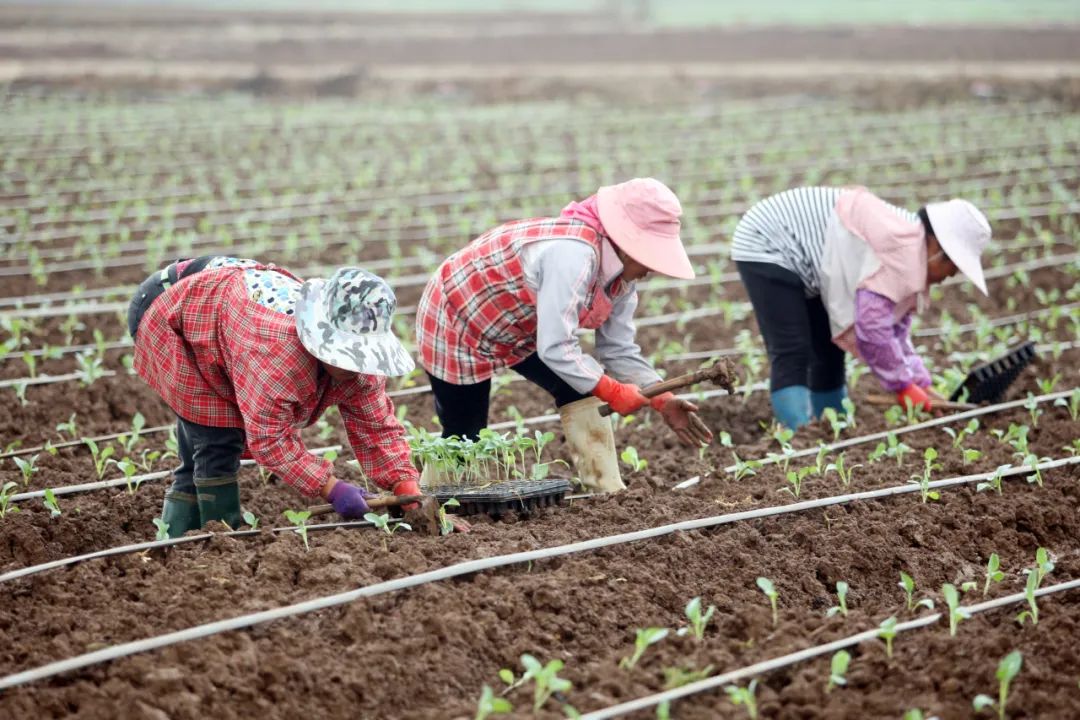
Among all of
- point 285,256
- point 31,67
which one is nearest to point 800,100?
point 285,256

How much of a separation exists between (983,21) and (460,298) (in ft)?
77.4

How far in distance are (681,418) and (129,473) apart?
180cm

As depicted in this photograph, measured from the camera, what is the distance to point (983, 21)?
24.6 metres

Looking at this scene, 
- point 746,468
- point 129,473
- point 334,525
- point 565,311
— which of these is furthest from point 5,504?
point 746,468

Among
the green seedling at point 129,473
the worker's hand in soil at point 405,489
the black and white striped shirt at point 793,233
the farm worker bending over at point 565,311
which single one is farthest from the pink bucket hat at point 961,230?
the green seedling at point 129,473

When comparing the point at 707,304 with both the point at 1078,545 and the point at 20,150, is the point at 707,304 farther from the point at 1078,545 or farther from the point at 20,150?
the point at 20,150

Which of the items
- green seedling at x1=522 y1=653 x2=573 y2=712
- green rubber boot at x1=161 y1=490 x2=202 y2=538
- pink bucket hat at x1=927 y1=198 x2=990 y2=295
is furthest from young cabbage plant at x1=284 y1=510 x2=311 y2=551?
pink bucket hat at x1=927 y1=198 x2=990 y2=295

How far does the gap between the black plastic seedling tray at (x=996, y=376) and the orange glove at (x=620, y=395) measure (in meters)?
1.89

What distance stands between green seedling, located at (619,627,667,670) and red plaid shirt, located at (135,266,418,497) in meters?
0.99

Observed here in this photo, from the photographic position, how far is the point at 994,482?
3.99 meters

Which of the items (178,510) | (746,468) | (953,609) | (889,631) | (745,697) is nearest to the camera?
(745,697)

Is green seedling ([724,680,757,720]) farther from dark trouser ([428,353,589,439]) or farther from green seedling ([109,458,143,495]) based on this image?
green seedling ([109,458,143,495])

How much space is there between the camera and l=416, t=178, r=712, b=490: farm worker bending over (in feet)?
11.9

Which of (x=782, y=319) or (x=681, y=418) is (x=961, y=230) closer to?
(x=782, y=319)
